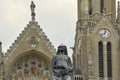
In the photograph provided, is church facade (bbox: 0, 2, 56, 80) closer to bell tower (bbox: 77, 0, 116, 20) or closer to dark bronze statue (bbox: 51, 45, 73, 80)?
bell tower (bbox: 77, 0, 116, 20)

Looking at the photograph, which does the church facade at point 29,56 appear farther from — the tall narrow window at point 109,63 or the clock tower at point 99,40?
the tall narrow window at point 109,63

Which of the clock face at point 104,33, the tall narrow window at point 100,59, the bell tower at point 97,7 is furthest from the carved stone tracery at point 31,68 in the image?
the bell tower at point 97,7

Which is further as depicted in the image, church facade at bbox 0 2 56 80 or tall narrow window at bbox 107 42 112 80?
tall narrow window at bbox 107 42 112 80

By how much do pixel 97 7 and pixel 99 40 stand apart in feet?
10.7

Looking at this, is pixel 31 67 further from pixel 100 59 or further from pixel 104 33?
pixel 104 33

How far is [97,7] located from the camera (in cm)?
5109

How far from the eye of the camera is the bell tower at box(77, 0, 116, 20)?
50.9 meters

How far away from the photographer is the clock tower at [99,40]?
49594 mm

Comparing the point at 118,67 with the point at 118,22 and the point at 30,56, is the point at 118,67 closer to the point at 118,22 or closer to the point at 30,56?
the point at 118,22

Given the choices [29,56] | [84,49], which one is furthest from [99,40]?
[29,56]

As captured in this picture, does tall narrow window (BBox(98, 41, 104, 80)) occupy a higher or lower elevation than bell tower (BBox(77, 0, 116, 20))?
lower

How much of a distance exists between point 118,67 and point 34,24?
8.76m

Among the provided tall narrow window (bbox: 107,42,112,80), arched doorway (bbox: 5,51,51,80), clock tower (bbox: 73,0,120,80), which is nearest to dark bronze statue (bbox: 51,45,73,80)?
arched doorway (bbox: 5,51,51,80)

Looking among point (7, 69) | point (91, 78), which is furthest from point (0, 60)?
point (91, 78)
